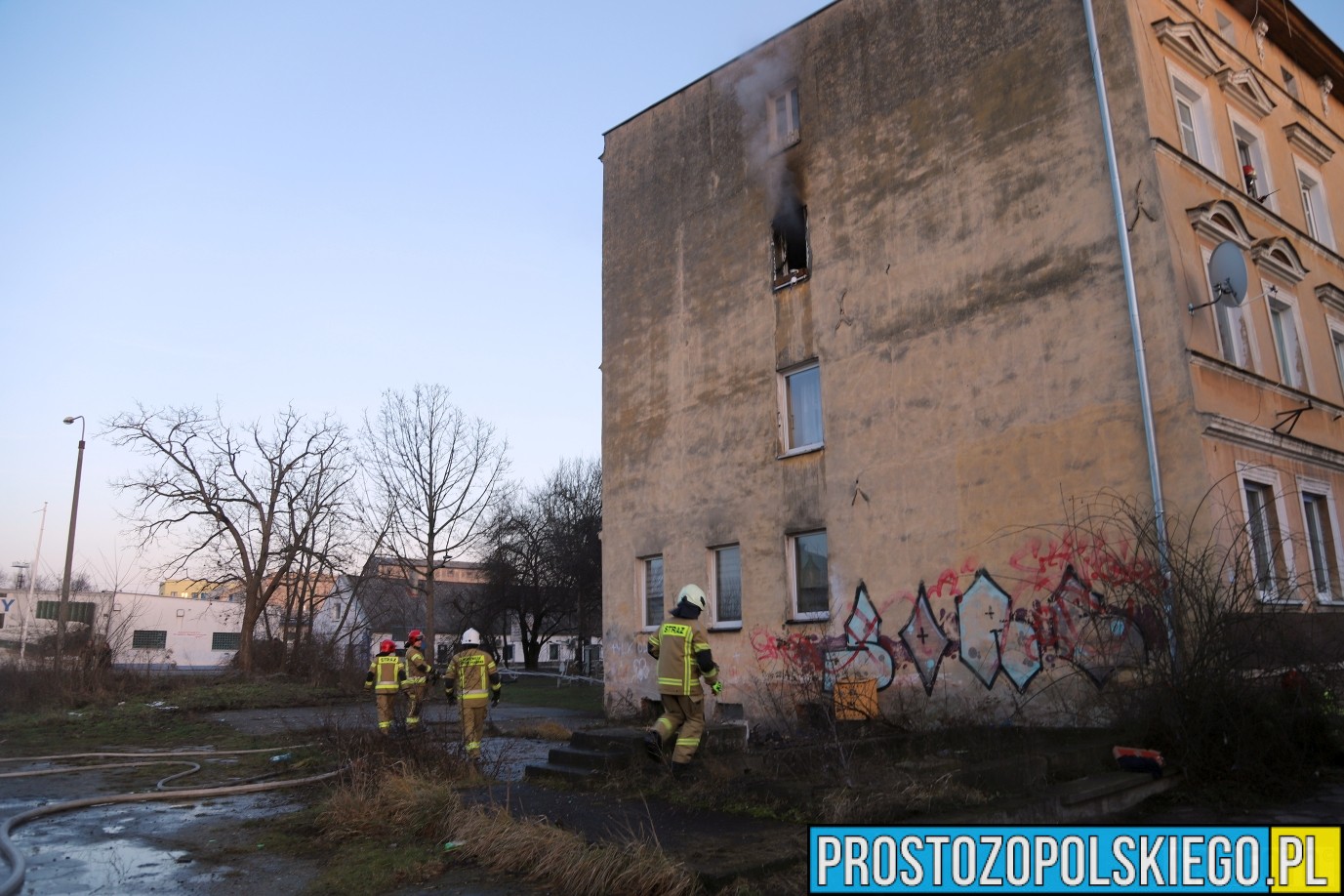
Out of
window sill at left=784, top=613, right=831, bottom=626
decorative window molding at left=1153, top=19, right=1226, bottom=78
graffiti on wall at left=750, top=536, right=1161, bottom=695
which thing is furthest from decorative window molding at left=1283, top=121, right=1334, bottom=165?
window sill at left=784, top=613, right=831, bottom=626

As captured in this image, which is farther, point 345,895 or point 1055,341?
point 1055,341

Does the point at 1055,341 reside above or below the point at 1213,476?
above

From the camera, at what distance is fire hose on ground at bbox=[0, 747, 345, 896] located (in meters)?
6.47

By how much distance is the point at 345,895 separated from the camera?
5.93m

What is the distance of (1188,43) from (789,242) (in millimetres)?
6895

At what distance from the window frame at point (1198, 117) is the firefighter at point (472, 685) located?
12042mm

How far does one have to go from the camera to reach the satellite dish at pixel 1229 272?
1166 cm

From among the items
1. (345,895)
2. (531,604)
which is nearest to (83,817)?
(345,895)

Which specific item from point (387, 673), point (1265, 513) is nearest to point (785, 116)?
point (1265, 513)

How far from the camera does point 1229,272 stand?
11.7 m

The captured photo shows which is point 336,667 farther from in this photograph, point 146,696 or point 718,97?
→ point 718,97

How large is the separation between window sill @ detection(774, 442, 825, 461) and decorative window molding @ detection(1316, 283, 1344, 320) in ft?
27.4

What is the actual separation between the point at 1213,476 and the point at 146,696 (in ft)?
78.0

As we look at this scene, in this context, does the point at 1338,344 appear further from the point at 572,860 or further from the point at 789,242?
the point at 572,860
